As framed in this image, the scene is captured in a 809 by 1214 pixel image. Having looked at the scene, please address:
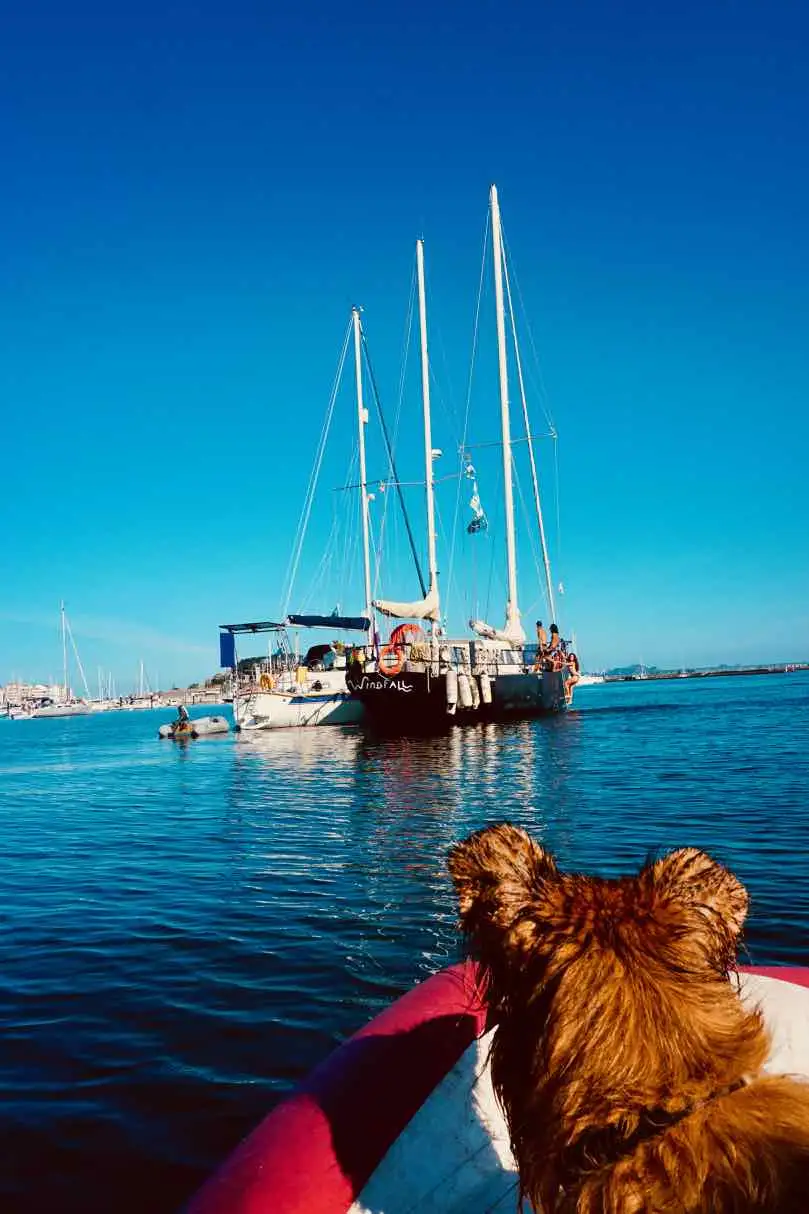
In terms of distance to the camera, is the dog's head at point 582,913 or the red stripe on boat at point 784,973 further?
the red stripe on boat at point 784,973

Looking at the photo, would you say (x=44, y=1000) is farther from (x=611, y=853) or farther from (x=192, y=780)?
(x=192, y=780)

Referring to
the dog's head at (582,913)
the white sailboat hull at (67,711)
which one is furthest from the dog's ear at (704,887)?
the white sailboat hull at (67,711)

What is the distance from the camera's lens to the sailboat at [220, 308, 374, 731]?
41.7 metres

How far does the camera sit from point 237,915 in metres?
8.09

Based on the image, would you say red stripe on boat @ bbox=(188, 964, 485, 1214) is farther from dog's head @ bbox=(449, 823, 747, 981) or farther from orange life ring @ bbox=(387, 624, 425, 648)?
orange life ring @ bbox=(387, 624, 425, 648)

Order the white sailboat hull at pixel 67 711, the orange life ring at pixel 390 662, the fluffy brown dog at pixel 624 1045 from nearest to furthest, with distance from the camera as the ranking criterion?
the fluffy brown dog at pixel 624 1045
the orange life ring at pixel 390 662
the white sailboat hull at pixel 67 711

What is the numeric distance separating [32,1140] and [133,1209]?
3.08 ft

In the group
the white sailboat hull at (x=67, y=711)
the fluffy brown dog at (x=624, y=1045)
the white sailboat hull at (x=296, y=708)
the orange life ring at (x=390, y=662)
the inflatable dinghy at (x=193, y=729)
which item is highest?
the orange life ring at (x=390, y=662)

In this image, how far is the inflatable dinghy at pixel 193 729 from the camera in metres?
45.6

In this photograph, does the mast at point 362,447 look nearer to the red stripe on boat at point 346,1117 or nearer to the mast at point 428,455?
the mast at point 428,455

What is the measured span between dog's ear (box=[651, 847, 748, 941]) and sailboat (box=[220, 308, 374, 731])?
38359 millimetres

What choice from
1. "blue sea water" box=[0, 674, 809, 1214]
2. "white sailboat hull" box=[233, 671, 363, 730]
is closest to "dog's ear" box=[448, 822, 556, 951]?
"blue sea water" box=[0, 674, 809, 1214]

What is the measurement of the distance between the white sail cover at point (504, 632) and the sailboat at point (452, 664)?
5 cm

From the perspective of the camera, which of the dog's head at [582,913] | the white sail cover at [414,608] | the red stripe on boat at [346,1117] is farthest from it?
the white sail cover at [414,608]
